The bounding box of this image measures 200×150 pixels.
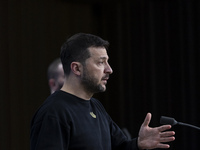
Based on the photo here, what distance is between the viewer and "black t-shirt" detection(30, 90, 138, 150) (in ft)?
5.43

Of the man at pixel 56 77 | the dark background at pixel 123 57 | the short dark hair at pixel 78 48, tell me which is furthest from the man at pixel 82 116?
the dark background at pixel 123 57

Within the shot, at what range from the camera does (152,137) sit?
6.22 ft

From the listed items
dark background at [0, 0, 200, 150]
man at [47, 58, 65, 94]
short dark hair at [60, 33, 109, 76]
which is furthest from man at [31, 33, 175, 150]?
dark background at [0, 0, 200, 150]

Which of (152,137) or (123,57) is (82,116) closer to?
(152,137)

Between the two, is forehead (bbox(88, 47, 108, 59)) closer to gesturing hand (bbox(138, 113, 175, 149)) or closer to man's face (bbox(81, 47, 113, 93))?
man's face (bbox(81, 47, 113, 93))

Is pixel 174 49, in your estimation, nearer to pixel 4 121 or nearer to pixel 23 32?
pixel 23 32

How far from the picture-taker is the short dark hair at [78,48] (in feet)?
6.41

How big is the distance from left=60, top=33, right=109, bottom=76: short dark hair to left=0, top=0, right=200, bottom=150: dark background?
2.07m

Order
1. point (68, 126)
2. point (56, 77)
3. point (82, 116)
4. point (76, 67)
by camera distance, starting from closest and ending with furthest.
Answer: point (68, 126)
point (82, 116)
point (76, 67)
point (56, 77)

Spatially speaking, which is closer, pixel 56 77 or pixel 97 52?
→ pixel 97 52

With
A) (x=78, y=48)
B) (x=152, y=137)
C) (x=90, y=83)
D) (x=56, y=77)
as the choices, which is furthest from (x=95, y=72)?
(x=56, y=77)

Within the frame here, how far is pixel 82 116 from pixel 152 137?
40cm

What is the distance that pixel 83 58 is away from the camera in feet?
6.38

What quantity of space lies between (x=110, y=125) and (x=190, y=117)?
6.45ft
